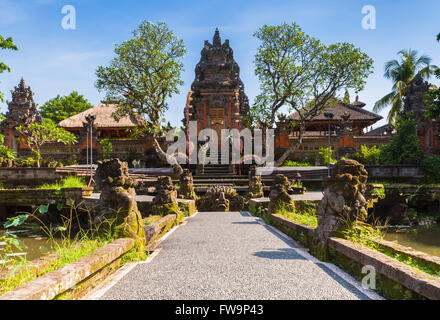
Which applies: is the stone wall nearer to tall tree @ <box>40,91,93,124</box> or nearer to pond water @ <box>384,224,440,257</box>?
pond water @ <box>384,224,440,257</box>

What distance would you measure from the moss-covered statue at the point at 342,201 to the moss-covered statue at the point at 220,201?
328 inches

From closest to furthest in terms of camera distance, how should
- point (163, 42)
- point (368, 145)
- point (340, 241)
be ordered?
point (340, 241) < point (163, 42) < point (368, 145)

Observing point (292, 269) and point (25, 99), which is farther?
point (25, 99)

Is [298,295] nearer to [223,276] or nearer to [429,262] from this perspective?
[223,276]

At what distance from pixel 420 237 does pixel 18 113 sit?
3270 centimetres

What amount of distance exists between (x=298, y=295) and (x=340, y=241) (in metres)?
1.57

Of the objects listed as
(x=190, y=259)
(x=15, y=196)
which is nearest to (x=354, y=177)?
(x=190, y=259)

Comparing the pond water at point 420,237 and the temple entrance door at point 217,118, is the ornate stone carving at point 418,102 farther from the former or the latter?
the pond water at point 420,237

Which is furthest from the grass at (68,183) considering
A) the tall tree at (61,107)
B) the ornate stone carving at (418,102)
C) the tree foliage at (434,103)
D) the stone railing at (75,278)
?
the tall tree at (61,107)

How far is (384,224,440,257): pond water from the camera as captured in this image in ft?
25.8

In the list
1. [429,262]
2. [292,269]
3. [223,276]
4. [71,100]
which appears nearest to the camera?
Result: [429,262]

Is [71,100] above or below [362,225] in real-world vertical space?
above

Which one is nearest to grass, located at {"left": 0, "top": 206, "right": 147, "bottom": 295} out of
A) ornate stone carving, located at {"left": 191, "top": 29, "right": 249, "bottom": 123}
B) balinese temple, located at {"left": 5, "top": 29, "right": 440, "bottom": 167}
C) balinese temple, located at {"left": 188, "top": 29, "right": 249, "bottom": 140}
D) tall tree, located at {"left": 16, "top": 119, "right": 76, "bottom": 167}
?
tall tree, located at {"left": 16, "top": 119, "right": 76, "bottom": 167}

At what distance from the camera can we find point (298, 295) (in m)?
3.29
